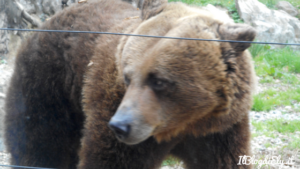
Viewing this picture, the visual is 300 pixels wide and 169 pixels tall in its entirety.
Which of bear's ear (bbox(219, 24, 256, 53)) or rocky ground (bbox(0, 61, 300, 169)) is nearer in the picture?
bear's ear (bbox(219, 24, 256, 53))

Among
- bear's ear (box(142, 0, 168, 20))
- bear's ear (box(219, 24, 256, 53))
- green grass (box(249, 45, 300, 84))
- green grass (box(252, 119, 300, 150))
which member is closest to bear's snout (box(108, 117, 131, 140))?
bear's ear (box(219, 24, 256, 53))

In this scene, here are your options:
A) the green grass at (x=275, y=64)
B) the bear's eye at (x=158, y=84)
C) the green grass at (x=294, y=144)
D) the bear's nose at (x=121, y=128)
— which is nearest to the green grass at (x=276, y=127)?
the green grass at (x=294, y=144)

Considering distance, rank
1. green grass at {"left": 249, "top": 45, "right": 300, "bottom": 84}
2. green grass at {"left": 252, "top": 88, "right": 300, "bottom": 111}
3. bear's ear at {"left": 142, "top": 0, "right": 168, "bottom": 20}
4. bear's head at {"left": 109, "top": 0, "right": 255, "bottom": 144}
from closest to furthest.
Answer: bear's head at {"left": 109, "top": 0, "right": 255, "bottom": 144}, bear's ear at {"left": 142, "top": 0, "right": 168, "bottom": 20}, green grass at {"left": 252, "top": 88, "right": 300, "bottom": 111}, green grass at {"left": 249, "top": 45, "right": 300, "bottom": 84}

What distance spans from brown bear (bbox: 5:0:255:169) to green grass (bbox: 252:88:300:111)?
3.11 meters

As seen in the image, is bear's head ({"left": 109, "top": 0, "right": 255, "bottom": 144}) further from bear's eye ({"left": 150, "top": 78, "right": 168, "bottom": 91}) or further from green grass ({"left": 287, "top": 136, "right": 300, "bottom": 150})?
green grass ({"left": 287, "top": 136, "right": 300, "bottom": 150})

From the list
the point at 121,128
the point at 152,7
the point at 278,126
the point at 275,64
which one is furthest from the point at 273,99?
the point at 121,128

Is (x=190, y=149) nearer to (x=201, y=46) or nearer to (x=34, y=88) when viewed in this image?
(x=201, y=46)

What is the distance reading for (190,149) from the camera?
3.14 metres

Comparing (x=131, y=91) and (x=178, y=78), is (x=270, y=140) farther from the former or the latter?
(x=131, y=91)

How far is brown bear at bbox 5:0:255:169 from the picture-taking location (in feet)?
7.52

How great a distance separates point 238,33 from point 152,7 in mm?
871

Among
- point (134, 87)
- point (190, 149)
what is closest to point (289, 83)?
point (190, 149)

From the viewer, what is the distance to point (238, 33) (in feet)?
7.61

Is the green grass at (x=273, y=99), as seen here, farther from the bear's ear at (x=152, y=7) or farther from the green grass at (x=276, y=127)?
the bear's ear at (x=152, y=7)
